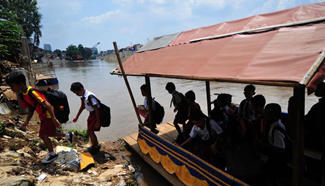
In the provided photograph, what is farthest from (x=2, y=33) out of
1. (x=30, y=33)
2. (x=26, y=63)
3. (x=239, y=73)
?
(x=30, y=33)

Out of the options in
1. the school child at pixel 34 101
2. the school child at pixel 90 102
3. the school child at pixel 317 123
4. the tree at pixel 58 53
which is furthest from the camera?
the tree at pixel 58 53

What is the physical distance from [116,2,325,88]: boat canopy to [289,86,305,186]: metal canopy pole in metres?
0.24

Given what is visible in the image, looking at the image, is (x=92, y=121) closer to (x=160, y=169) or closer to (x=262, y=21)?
(x=160, y=169)

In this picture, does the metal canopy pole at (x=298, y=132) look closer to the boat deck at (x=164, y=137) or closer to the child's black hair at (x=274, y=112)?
the child's black hair at (x=274, y=112)

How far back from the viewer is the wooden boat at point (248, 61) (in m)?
1.75

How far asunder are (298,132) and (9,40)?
10967mm

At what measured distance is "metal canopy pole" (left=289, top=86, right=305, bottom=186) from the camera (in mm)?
1836

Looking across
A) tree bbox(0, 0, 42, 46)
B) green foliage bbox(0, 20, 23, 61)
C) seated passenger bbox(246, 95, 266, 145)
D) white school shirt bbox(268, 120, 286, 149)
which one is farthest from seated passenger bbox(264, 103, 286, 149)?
tree bbox(0, 0, 42, 46)

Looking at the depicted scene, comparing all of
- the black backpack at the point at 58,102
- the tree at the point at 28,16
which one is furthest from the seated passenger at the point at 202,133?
the tree at the point at 28,16

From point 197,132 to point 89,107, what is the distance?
236cm

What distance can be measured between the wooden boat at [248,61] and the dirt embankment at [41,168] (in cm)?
97

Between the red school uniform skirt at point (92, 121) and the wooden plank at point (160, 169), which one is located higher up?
the red school uniform skirt at point (92, 121)

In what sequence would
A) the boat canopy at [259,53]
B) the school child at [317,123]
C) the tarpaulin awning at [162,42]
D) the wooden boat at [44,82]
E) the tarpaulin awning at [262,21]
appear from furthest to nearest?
1. the wooden boat at [44,82]
2. the tarpaulin awning at [162,42]
3. the school child at [317,123]
4. the tarpaulin awning at [262,21]
5. the boat canopy at [259,53]

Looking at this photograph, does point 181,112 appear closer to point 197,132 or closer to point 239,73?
point 197,132
